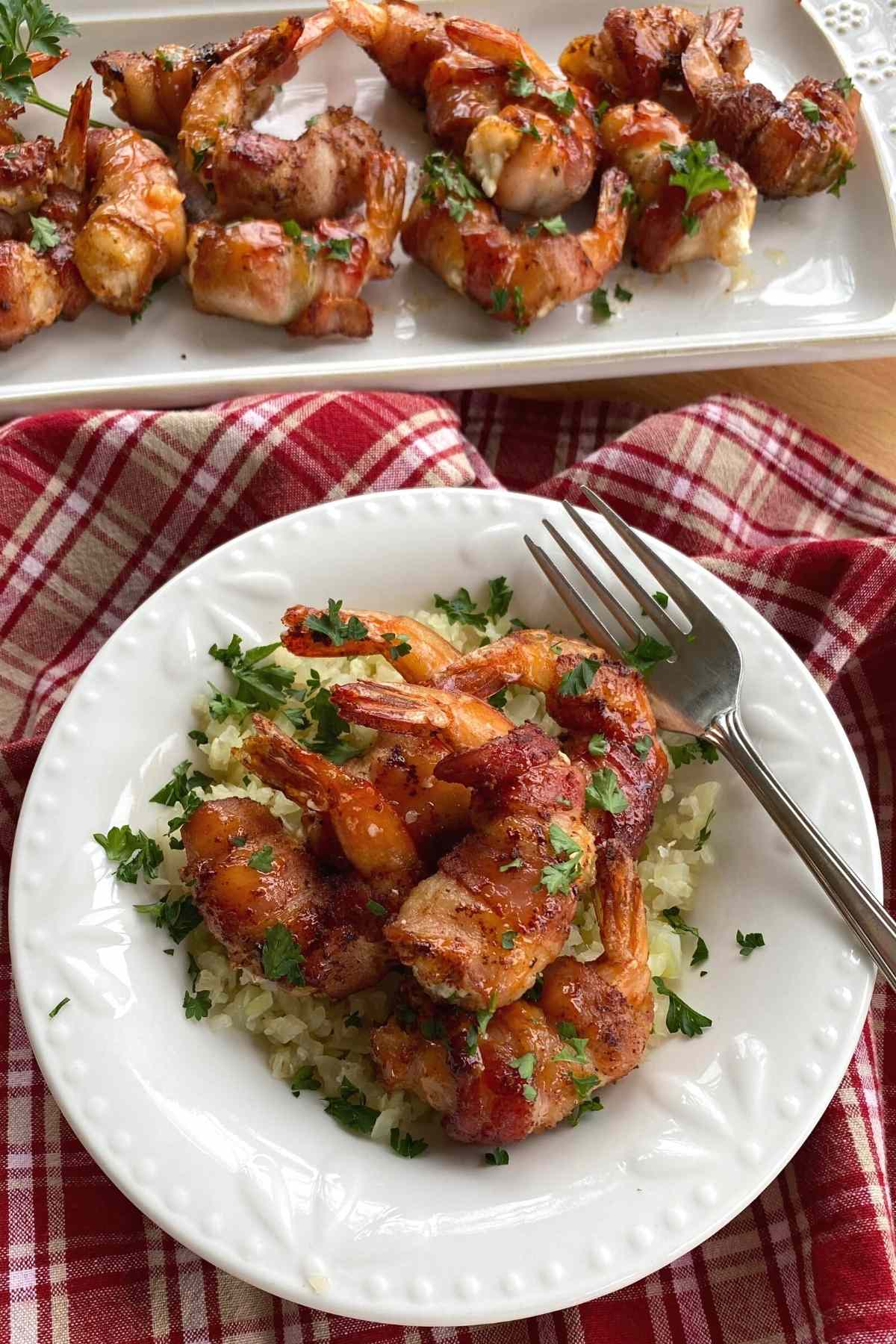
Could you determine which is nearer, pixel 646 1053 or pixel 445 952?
pixel 445 952

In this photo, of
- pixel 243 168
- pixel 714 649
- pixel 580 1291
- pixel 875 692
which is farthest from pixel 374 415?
pixel 580 1291

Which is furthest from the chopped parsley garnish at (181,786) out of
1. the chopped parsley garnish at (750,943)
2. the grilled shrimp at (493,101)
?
the grilled shrimp at (493,101)

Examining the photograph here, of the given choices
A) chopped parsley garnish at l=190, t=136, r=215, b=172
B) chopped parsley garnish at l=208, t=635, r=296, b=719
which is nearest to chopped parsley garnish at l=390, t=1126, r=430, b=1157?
chopped parsley garnish at l=208, t=635, r=296, b=719

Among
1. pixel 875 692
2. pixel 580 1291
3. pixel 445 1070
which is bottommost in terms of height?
pixel 580 1291

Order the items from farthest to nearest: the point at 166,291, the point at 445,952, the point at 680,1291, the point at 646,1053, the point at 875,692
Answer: the point at 166,291 < the point at 875,692 < the point at 680,1291 < the point at 646,1053 < the point at 445,952

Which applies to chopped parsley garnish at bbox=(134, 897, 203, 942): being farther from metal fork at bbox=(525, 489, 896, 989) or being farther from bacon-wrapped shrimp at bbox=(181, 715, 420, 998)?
metal fork at bbox=(525, 489, 896, 989)

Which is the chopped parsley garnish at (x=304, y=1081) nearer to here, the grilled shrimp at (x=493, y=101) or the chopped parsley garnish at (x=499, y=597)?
the chopped parsley garnish at (x=499, y=597)

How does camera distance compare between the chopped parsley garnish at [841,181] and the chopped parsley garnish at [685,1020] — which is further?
the chopped parsley garnish at [841,181]

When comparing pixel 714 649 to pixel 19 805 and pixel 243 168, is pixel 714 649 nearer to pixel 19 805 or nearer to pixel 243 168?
pixel 19 805
